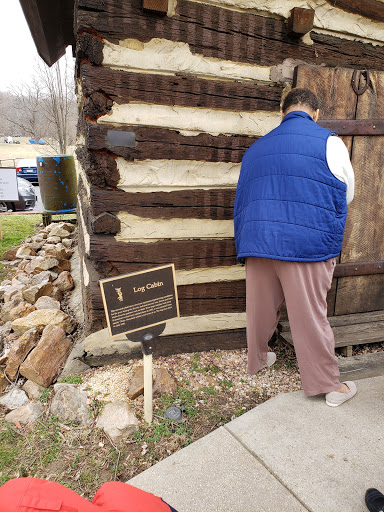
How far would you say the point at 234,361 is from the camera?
10.2ft

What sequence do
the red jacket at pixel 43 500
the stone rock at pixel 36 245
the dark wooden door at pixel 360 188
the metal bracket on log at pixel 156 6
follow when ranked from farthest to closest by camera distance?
the stone rock at pixel 36 245 → the dark wooden door at pixel 360 188 → the metal bracket on log at pixel 156 6 → the red jacket at pixel 43 500

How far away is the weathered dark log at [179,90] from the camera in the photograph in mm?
2447

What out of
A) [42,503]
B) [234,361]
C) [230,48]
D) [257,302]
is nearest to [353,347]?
[234,361]

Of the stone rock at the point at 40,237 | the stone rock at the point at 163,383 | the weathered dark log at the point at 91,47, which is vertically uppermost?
the weathered dark log at the point at 91,47

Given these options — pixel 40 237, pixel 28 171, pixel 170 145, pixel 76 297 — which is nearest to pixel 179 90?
pixel 170 145

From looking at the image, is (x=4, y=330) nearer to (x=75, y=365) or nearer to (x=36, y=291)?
(x=36, y=291)

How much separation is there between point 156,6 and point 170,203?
131 cm

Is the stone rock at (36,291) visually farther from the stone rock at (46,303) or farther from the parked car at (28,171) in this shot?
the parked car at (28,171)

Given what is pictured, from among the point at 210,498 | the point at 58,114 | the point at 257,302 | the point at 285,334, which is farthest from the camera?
the point at 58,114

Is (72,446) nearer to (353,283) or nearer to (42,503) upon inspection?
(42,503)

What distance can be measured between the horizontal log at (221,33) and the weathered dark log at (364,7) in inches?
7.9

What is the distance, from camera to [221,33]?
8.59 ft

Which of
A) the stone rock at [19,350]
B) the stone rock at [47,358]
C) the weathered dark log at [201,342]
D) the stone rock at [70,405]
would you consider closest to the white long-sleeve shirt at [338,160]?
the weathered dark log at [201,342]

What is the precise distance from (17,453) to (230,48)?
307 centimetres
